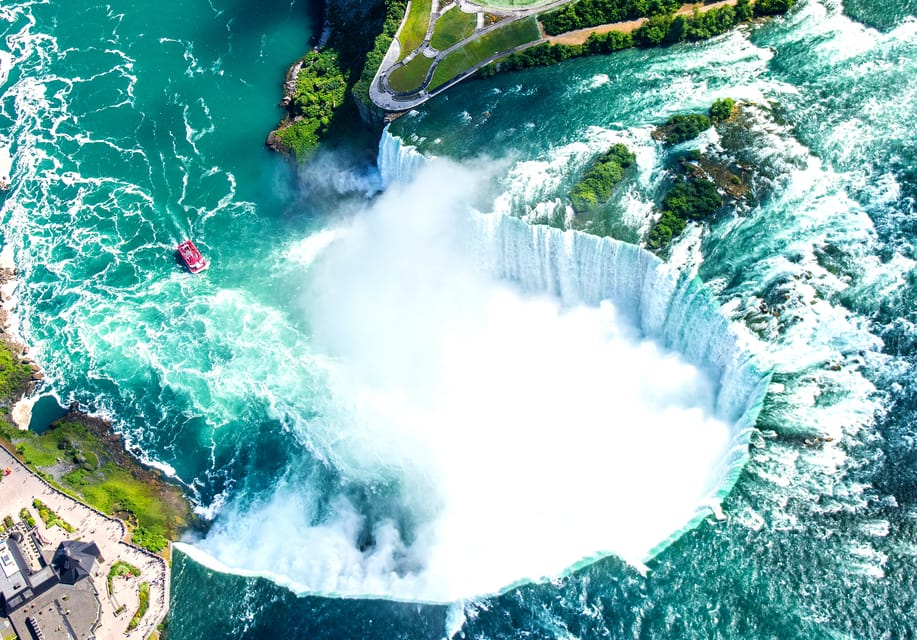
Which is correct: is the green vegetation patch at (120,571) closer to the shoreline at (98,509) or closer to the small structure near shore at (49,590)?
the shoreline at (98,509)

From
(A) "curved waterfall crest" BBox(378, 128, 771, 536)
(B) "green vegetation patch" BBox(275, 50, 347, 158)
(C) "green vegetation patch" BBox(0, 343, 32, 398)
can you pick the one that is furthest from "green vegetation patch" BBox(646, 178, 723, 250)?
(C) "green vegetation patch" BBox(0, 343, 32, 398)

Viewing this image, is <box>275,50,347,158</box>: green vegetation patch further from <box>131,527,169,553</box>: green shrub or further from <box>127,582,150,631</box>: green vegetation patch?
<box>127,582,150,631</box>: green vegetation patch

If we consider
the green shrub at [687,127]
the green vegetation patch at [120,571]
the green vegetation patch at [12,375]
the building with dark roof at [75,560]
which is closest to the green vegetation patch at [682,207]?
the green shrub at [687,127]

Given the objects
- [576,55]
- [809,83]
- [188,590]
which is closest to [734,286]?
[809,83]

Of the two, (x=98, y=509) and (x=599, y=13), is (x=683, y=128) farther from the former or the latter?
(x=98, y=509)

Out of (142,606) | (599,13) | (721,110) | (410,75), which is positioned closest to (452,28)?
(410,75)
